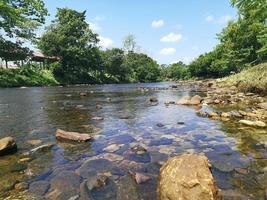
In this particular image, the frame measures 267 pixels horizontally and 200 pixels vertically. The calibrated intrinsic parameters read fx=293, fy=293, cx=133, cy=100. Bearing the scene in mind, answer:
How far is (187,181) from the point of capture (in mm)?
4852

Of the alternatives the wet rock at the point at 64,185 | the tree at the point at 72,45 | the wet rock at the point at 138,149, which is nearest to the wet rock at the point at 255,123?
the wet rock at the point at 138,149

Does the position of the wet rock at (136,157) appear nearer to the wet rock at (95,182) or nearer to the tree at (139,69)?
the wet rock at (95,182)

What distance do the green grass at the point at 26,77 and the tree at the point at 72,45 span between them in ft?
19.6

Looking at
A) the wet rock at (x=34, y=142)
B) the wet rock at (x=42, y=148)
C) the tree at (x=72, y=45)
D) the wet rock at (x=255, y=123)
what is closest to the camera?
the wet rock at (x=42, y=148)

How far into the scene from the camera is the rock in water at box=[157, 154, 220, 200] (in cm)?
470

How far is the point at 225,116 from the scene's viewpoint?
13.8m

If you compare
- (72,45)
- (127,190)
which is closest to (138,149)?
(127,190)

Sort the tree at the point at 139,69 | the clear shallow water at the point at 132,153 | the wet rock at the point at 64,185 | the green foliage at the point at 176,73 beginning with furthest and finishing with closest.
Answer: the green foliage at the point at 176,73, the tree at the point at 139,69, the clear shallow water at the point at 132,153, the wet rock at the point at 64,185

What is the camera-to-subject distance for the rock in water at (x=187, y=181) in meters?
4.70

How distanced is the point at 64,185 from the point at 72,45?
66.5 meters

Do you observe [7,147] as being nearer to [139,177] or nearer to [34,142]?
[34,142]

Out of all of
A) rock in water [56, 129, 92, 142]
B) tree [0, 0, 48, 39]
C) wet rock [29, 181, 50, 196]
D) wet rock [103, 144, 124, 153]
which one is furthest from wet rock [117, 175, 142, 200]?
tree [0, 0, 48, 39]

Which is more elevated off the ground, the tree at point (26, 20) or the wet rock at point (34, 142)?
the tree at point (26, 20)

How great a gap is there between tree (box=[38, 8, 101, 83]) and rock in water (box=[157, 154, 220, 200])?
212 ft
